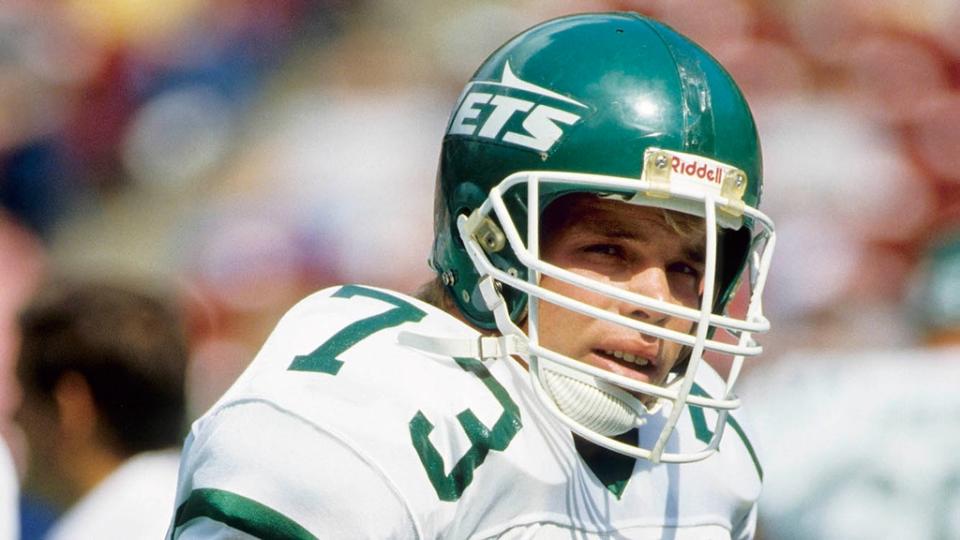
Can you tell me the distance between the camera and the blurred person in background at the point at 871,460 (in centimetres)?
359

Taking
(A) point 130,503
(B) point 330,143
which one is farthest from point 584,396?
(B) point 330,143

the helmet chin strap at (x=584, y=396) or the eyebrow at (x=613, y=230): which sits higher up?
the eyebrow at (x=613, y=230)

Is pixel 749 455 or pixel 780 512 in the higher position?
pixel 749 455

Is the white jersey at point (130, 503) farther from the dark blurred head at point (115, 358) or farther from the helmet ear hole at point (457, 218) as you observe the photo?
the helmet ear hole at point (457, 218)

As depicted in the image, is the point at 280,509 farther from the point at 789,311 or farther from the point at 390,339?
the point at 789,311

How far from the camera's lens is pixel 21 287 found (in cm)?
436

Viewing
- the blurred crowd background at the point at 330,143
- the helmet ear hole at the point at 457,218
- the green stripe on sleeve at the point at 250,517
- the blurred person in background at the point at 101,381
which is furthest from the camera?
the blurred crowd background at the point at 330,143

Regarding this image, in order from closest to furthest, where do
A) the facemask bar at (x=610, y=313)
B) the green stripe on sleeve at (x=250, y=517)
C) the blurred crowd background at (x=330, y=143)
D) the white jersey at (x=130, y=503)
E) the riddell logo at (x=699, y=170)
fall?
the green stripe on sleeve at (x=250, y=517) < the facemask bar at (x=610, y=313) < the riddell logo at (x=699, y=170) < the white jersey at (x=130, y=503) < the blurred crowd background at (x=330, y=143)

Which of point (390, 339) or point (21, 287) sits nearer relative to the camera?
point (390, 339)

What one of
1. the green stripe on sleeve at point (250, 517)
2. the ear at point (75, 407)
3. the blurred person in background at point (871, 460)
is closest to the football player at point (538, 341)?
the green stripe on sleeve at point (250, 517)

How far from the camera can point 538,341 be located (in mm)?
1689

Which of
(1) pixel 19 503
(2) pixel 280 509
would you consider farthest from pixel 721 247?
(1) pixel 19 503

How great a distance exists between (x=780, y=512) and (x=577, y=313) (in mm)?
2123

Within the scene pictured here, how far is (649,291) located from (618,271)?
0.16 ft
